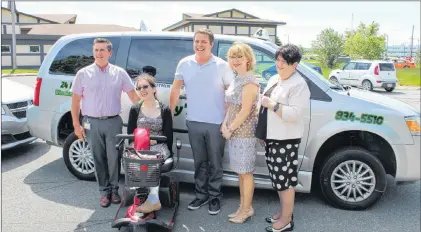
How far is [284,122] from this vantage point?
3.27 m

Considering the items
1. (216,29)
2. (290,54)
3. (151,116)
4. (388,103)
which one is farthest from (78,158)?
(388,103)

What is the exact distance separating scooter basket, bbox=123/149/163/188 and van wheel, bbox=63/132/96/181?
1.75 meters

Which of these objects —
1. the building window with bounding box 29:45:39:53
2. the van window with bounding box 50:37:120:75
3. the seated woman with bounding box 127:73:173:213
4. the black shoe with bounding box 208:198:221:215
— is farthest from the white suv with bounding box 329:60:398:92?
the building window with bounding box 29:45:39:53

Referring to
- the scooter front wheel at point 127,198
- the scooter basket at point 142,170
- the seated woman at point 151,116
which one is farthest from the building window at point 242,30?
the scooter front wheel at point 127,198

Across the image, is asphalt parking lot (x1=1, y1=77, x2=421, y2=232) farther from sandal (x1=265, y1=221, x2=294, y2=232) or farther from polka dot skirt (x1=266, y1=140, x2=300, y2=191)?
polka dot skirt (x1=266, y1=140, x2=300, y2=191)

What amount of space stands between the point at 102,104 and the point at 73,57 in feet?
4.39

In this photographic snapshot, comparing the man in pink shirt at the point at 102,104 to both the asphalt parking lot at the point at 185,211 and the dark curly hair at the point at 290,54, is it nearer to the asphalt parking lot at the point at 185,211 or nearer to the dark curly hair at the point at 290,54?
the asphalt parking lot at the point at 185,211

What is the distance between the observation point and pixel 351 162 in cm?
401

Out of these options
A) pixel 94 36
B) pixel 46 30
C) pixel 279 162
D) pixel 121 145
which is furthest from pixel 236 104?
pixel 46 30

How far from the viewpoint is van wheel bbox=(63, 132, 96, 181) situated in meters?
4.86

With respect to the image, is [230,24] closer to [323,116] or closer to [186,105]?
[186,105]

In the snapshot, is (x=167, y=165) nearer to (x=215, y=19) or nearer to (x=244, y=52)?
(x=244, y=52)

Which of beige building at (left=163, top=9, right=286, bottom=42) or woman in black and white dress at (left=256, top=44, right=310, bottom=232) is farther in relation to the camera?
beige building at (left=163, top=9, right=286, bottom=42)

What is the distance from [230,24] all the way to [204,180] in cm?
224
